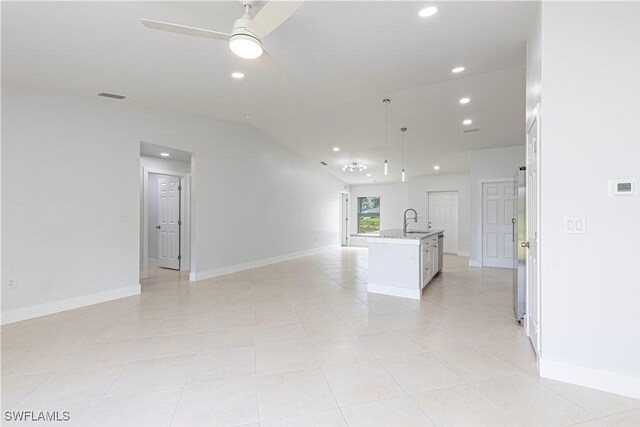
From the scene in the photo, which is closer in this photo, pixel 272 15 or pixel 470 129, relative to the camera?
pixel 272 15

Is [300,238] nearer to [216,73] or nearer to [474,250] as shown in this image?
[474,250]

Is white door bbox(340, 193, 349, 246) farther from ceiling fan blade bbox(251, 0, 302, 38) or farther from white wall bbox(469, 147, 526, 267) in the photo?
ceiling fan blade bbox(251, 0, 302, 38)

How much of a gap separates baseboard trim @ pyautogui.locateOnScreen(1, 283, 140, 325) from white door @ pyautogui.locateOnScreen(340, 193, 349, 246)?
8.00 metres

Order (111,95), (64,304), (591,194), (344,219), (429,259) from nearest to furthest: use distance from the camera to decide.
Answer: (591,194), (64,304), (111,95), (429,259), (344,219)

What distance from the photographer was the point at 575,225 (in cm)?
220

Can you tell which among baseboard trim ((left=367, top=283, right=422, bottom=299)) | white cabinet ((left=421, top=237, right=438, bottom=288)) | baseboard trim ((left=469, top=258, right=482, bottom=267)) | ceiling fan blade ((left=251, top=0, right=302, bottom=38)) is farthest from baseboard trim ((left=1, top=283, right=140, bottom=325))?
baseboard trim ((left=469, top=258, right=482, bottom=267))

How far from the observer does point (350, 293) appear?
4699 mm

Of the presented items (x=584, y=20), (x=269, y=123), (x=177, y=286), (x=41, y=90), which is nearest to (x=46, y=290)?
(x=177, y=286)

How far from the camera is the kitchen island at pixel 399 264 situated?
4.38m

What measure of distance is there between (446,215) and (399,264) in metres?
6.06

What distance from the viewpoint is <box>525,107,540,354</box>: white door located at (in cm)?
253

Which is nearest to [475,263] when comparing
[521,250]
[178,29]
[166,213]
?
[521,250]

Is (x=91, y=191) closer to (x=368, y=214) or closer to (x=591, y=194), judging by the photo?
(x=591, y=194)

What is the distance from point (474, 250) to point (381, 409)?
6281 mm
